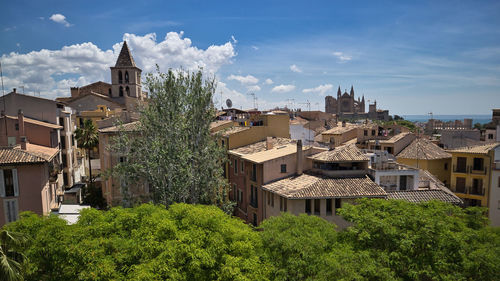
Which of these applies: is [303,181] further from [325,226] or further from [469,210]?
[469,210]

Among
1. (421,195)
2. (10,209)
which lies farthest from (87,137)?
(421,195)

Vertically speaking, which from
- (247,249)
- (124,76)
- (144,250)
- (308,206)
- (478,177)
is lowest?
(478,177)

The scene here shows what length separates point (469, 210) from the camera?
53.9ft

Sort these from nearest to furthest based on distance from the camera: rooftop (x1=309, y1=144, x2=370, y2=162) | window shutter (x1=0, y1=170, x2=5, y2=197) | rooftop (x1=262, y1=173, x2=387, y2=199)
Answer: window shutter (x1=0, y1=170, x2=5, y2=197), rooftop (x1=262, y1=173, x2=387, y2=199), rooftop (x1=309, y1=144, x2=370, y2=162)

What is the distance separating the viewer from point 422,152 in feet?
140

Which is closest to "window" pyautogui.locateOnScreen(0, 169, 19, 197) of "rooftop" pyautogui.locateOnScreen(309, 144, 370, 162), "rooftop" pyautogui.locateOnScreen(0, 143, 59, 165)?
"rooftop" pyautogui.locateOnScreen(0, 143, 59, 165)

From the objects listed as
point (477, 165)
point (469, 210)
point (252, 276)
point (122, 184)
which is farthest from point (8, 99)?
point (477, 165)

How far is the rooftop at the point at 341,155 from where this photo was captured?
26.6 m

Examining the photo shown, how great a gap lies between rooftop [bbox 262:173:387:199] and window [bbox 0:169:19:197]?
17439 millimetres

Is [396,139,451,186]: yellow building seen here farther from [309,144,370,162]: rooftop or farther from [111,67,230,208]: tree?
[111,67,230,208]: tree

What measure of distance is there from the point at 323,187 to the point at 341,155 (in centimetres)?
413

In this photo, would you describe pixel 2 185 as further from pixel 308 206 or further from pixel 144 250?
pixel 308 206

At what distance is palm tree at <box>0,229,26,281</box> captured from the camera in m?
10.2

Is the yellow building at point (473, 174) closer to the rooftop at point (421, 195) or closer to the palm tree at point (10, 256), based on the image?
the rooftop at point (421, 195)
